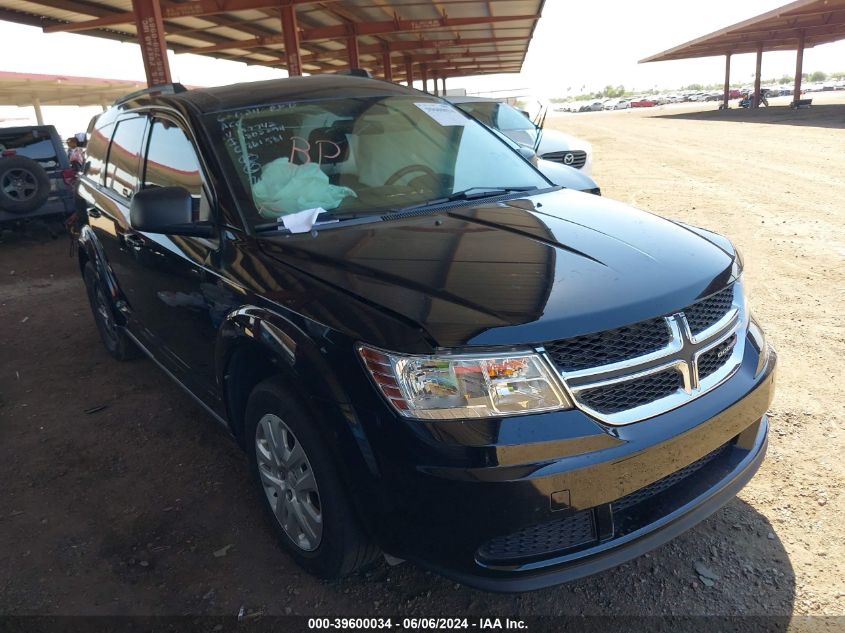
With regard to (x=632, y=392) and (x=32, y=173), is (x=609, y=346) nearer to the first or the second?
(x=632, y=392)

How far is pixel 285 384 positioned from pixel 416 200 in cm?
108

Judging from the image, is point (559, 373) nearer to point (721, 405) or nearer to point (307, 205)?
point (721, 405)

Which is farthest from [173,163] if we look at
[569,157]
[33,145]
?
[33,145]

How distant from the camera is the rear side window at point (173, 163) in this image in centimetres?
276

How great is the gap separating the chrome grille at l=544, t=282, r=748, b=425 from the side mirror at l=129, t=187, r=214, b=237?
163 centimetres

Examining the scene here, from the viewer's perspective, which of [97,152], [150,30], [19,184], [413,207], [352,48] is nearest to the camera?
[413,207]

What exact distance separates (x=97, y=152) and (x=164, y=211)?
238cm

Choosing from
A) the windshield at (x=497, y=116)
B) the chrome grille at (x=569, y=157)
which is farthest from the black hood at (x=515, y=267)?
the windshield at (x=497, y=116)

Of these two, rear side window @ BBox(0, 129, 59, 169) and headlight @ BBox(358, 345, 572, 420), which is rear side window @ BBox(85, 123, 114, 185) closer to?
headlight @ BBox(358, 345, 572, 420)

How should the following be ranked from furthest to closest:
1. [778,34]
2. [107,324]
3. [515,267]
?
[778,34]
[107,324]
[515,267]

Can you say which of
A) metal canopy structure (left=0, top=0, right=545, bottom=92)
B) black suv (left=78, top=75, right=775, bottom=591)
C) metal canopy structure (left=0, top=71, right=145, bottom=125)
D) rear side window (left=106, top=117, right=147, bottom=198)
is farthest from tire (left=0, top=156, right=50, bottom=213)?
metal canopy structure (left=0, top=71, right=145, bottom=125)

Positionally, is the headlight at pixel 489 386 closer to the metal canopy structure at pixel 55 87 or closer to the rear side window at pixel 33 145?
the rear side window at pixel 33 145

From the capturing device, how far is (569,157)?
29.0ft

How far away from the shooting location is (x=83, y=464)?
11.3ft
